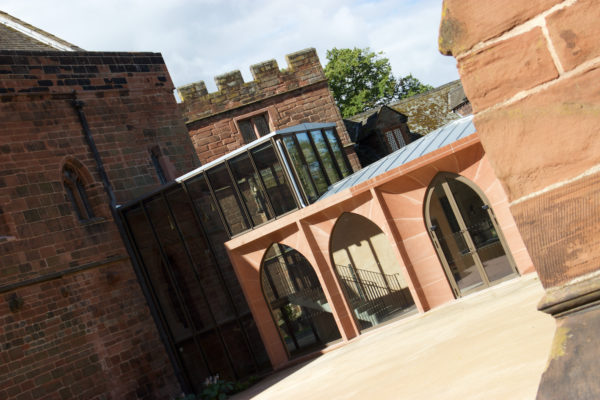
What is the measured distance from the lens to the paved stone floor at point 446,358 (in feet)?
18.3

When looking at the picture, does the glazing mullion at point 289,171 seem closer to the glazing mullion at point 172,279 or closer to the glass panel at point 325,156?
the glass panel at point 325,156

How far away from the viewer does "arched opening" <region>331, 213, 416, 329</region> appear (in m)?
16.2

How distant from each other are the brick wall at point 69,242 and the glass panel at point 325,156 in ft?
14.4

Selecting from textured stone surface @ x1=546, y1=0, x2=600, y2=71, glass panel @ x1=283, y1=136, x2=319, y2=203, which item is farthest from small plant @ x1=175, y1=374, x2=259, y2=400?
textured stone surface @ x1=546, y1=0, x2=600, y2=71

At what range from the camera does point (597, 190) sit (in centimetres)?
130

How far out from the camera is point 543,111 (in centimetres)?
135

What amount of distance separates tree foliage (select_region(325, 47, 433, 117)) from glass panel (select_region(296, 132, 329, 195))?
25.8 m

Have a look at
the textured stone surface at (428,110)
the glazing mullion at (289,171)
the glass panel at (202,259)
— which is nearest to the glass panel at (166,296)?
the glass panel at (202,259)

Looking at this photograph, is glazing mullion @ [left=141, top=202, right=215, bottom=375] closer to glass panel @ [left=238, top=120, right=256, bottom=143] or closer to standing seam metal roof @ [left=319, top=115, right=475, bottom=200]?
standing seam metal roof @ [left=319, top=115, right=475, bottom=200]

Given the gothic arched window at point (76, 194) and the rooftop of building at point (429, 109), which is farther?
the rooftop of building at point (429, 109)

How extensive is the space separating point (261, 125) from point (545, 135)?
23.2 m

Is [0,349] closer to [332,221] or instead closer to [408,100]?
[332,221]

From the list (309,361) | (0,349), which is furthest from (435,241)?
(0,349)

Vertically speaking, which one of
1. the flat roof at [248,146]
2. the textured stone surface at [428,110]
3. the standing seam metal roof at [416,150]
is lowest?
the standing seam metal roof at [416,150]
